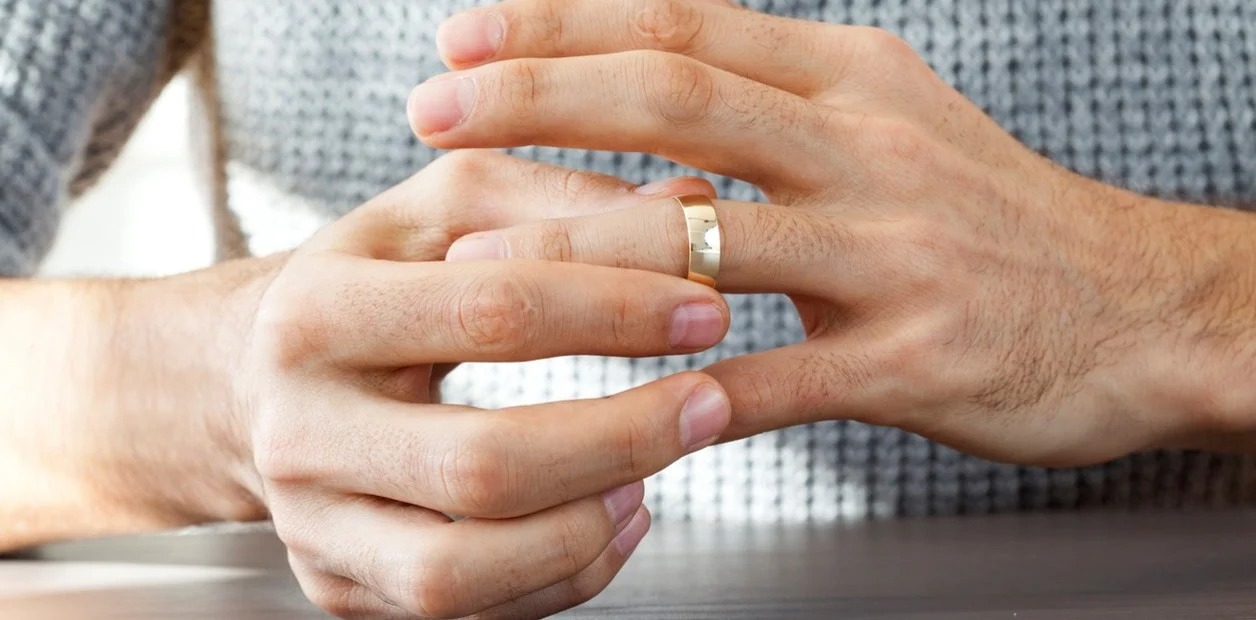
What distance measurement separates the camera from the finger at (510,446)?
16.1 inches

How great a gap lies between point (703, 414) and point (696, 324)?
36 mm

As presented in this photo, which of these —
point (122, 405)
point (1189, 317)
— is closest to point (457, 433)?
point (122, 405)

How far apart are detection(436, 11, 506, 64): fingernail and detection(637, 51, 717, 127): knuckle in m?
0.07

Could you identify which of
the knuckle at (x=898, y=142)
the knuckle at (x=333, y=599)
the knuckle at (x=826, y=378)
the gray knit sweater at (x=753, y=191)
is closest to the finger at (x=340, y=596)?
the knuckle at (x=333, y=599)

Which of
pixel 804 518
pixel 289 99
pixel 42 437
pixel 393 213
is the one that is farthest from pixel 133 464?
pixel 804 518

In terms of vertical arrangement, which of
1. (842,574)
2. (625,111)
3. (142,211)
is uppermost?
(625,111)

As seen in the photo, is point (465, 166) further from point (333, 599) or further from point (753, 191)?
point (753, 191)

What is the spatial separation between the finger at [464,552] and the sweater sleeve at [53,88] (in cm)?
58

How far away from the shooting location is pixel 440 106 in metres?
0.49

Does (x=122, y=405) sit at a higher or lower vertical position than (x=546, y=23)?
lower

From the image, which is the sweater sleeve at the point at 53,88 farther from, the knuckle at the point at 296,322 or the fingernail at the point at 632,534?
the fingernail at the point at 632,534

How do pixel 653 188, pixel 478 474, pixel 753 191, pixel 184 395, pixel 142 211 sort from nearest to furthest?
pixel 478 474 → pixel 653 188 → pixel 184 395 → pixel 753 191 → pixel 142 211

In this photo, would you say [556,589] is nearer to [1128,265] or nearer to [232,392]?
[232,392]

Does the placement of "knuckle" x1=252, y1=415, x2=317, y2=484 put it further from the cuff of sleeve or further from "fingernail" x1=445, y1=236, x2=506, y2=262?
the cuff of sleeve
